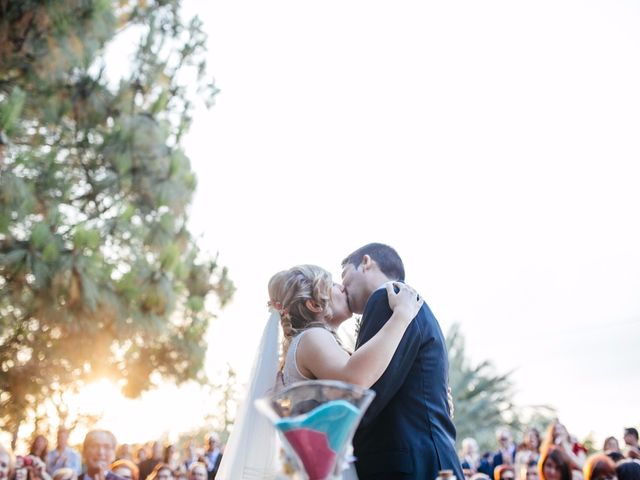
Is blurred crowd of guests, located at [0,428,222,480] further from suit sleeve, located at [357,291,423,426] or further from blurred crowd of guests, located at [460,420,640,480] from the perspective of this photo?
suit sleeve, located at [357,291,423,426]

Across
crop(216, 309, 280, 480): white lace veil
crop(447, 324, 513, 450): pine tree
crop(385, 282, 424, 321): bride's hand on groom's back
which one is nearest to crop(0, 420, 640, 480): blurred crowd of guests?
crop(216, 309, 280, 480): white lace veil

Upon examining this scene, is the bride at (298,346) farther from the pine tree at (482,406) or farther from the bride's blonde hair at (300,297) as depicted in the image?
the pine tree at (482,406)

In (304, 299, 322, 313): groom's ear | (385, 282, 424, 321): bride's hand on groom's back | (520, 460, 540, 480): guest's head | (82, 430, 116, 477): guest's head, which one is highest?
(304, 299, 322, 313): groom's ear

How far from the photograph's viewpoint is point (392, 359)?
2.35 metres

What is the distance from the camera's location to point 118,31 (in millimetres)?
11461

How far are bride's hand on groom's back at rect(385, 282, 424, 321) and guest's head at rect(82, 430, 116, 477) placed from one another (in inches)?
154

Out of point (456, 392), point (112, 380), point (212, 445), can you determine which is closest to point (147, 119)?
point (112, 380)

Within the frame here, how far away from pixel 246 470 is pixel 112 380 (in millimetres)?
8780

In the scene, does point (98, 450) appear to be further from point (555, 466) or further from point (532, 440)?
point (532, 440)

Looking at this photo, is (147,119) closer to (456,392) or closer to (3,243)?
(3,243)

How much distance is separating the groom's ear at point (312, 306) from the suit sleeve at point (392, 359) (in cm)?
27

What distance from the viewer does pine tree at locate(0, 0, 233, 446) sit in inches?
346

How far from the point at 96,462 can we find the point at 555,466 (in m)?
3.24

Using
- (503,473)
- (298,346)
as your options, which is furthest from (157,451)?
(298,346)
